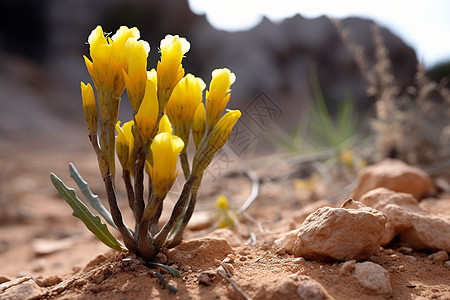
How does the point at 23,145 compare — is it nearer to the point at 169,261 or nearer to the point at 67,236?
the point at 67,236

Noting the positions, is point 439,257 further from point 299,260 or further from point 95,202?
point 95,202

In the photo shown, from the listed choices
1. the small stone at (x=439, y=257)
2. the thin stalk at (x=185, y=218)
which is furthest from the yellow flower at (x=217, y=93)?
the small stone at (x=439, y=257)

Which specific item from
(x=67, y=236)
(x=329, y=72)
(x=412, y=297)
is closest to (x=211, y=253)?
(x=412, y=297)

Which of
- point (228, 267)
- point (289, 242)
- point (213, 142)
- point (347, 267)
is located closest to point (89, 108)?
point (213, 142)

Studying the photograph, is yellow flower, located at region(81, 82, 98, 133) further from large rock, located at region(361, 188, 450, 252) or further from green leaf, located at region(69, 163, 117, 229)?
large rock, located at region(361, 188, 450, 252)

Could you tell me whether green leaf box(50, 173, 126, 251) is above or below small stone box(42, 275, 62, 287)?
above

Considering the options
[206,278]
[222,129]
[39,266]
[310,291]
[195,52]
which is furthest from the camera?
[195,52]

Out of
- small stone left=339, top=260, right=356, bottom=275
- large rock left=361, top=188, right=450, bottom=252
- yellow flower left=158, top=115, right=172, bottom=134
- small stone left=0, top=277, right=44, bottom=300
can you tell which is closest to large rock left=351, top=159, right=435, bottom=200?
large rock left=361, top=188, right=450, bottom=252

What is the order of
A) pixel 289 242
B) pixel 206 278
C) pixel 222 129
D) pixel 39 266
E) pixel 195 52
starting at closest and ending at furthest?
pixel 206 278
pixel 222 129
pixel 289 242
pixel 39 266
pixel 195 52
